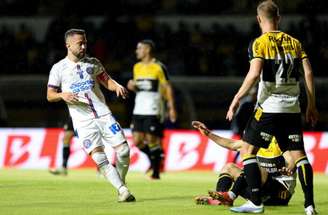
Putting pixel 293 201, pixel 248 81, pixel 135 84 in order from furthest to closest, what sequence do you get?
pixel 135 84
pixel 293 201
pixel 248 81

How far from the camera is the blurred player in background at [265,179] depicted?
10234 mm

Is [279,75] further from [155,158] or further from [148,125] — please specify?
[148,125]

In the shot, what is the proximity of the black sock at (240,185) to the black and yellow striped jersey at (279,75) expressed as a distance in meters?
0.91

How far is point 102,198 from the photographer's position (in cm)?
1169

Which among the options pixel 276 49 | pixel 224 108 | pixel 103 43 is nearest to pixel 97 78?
pixel 276 49

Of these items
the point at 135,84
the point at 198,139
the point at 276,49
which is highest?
the point at 276,49

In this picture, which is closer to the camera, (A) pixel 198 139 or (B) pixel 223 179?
(B) pixel 223 179

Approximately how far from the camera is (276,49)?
9.63 metres

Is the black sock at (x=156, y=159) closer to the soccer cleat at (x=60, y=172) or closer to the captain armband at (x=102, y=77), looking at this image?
the soccer cleat at (x=60, y=172)

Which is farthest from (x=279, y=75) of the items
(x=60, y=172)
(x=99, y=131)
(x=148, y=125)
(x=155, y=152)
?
(x=60, y=172)

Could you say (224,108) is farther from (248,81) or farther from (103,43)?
(248,81)

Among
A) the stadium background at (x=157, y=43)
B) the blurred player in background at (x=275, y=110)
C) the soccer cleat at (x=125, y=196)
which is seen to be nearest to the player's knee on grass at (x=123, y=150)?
the soccer cleat at (x=125, y=196)

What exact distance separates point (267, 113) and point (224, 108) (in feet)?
43.3

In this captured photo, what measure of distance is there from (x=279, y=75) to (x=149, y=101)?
7756 millimetres
